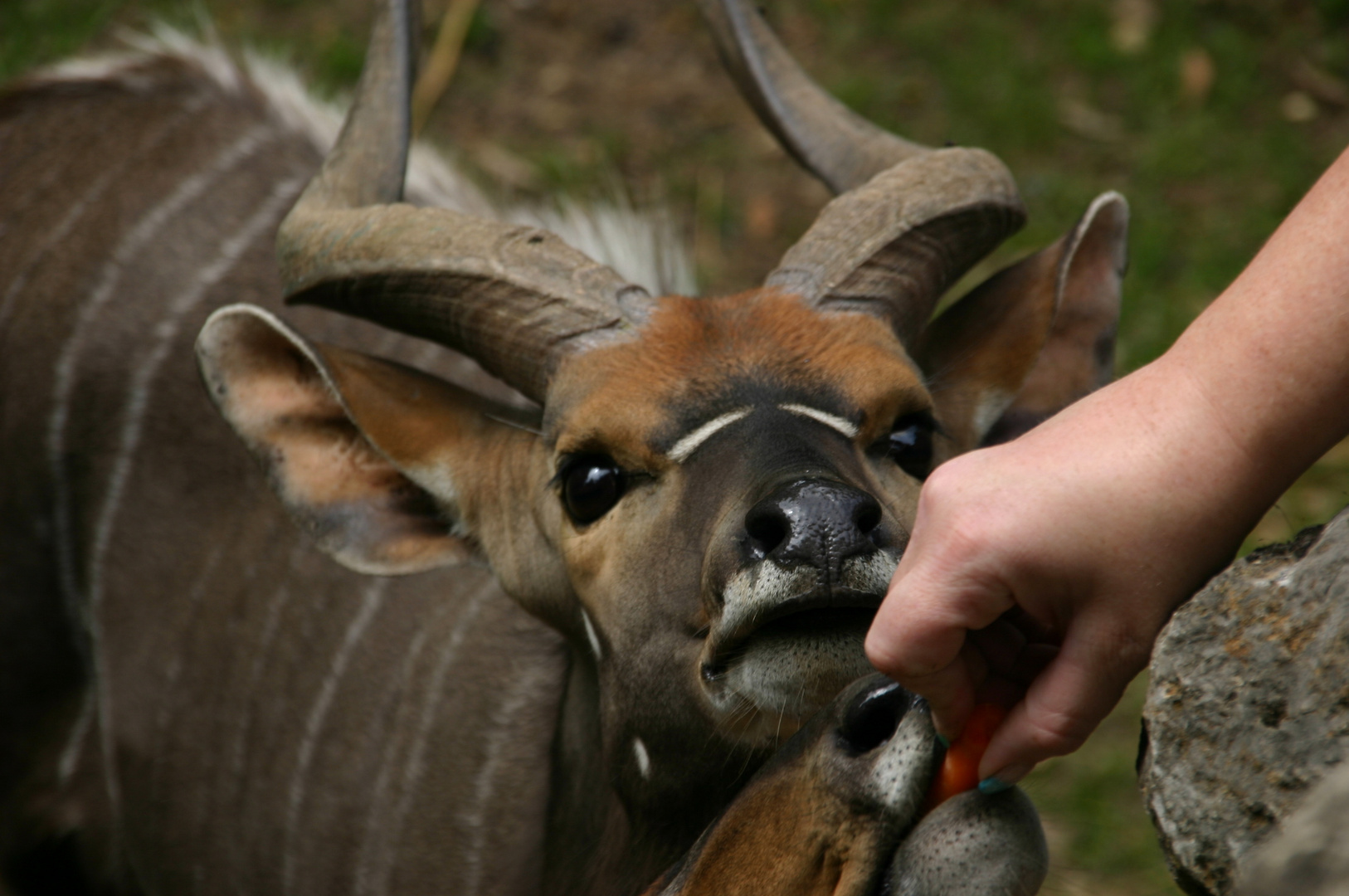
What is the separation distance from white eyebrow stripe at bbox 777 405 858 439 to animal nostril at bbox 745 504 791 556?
14.0 inches

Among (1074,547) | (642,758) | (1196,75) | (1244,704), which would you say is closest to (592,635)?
(642,758)

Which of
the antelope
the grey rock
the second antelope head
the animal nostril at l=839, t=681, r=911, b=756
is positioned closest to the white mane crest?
the antelope

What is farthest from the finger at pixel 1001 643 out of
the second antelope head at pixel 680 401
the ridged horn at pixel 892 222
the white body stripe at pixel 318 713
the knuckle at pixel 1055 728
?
the white body stripe at pixel 318 713

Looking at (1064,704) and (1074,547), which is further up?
(1074,547)

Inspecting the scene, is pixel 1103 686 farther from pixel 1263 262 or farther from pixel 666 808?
pixel 666 808

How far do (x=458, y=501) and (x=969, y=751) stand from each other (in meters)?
1.53

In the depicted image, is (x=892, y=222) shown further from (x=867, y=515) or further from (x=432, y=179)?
(x=432, y=179)

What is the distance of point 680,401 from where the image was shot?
2.52 m

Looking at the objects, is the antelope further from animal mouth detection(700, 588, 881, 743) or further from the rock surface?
the rock surface

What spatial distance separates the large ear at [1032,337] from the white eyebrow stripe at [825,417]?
1.92ft

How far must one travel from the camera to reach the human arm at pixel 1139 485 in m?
1.62

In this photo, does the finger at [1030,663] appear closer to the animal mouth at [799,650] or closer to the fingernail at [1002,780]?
the fingernail at [1002,780]

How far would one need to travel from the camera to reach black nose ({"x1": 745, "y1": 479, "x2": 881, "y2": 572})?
2.06 m

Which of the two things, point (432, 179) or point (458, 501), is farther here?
point (432, 179)
